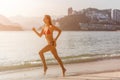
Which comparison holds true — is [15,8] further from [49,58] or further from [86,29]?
[86,29]

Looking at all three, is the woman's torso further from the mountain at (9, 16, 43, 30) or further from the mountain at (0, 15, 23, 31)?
the mountain at (0, 15, 23, 31)

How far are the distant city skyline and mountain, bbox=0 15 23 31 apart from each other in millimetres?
149

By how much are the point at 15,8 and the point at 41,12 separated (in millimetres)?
853

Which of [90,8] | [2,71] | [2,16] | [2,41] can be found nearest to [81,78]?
[2,71]

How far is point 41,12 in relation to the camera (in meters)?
11.1

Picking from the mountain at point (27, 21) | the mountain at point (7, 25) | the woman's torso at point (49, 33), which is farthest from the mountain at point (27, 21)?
the woman's torso at point (49, 33)

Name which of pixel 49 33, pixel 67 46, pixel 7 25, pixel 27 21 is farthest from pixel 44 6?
pixel 67 46

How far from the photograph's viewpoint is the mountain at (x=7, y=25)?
33.3 feet

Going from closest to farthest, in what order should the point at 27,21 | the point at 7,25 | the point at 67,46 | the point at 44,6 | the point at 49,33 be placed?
the point at 49,33
the point at 7,25
the point at 27,21
the point at 44,6
the point at 67,46

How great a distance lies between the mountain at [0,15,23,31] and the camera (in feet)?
33.3

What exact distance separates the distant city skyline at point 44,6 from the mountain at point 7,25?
0.49 ft

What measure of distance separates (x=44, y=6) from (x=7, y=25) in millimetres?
1121

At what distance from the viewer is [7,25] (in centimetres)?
1009

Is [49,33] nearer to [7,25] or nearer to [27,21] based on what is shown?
[7,25]
